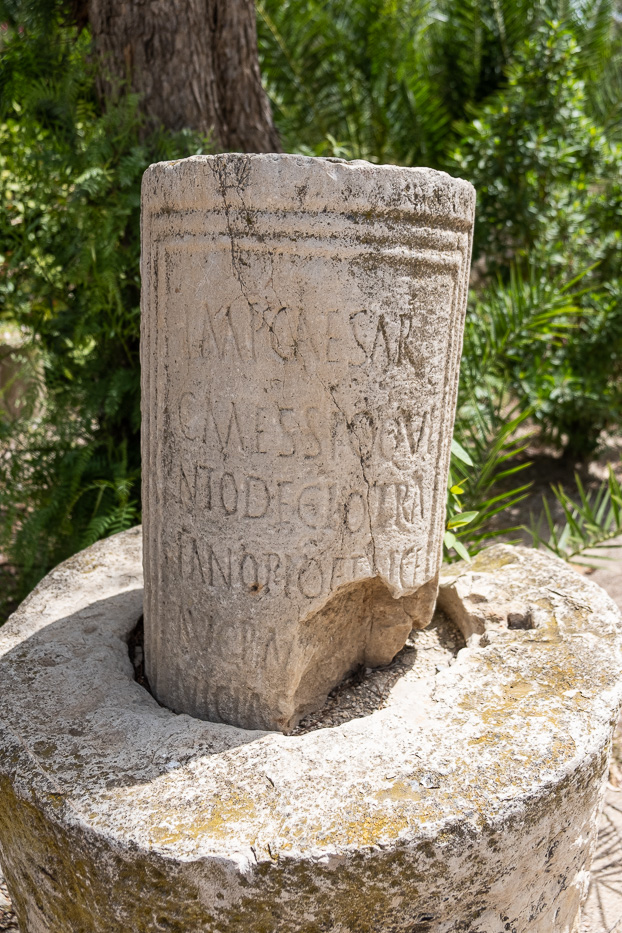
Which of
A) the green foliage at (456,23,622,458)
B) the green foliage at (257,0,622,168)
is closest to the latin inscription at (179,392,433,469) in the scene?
the green foliage at (456,23,622,458)

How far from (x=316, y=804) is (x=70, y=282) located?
2.55 meters

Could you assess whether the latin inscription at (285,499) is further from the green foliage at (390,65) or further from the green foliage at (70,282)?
the green foliage at (390,65)

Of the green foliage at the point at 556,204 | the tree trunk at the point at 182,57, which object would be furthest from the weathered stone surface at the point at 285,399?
the green foliage at the point at 556,204

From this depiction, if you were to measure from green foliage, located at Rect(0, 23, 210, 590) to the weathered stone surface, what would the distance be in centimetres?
148

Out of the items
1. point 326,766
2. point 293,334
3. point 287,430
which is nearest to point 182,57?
point 293,334

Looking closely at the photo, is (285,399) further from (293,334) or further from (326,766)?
(326,766)

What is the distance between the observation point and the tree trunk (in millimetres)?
3027

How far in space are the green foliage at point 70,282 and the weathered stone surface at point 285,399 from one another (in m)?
1.48

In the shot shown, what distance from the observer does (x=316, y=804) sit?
136cm

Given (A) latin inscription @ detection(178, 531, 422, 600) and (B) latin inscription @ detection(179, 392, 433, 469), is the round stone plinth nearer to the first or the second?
(A) latin inscription @ detection(178, 531, 422, 600)

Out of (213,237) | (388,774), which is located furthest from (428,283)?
(388,774)

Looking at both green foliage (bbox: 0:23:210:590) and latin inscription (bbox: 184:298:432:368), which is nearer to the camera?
latin inscription (bbox: 184:298:432:368)

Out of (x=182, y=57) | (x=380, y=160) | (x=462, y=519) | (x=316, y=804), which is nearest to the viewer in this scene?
(x=316, y=804)

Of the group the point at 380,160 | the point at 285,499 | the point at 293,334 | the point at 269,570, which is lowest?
the point at 269,570
